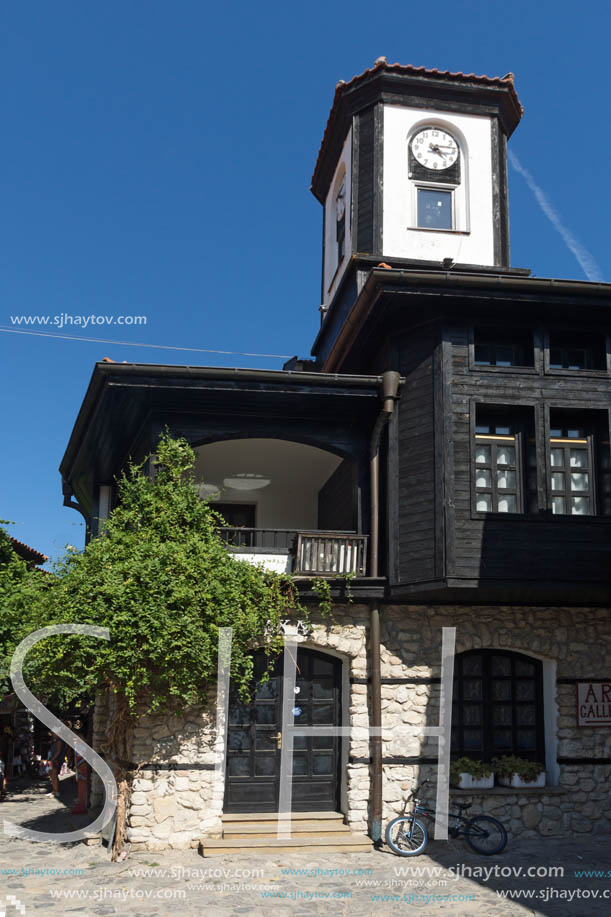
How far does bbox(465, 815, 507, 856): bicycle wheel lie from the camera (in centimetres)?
1105

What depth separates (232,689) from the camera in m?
12.3

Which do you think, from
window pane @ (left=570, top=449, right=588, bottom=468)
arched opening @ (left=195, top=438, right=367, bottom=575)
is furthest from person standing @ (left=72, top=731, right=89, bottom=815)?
window pane @ (left=570, top=449, right=588, bottom=468)

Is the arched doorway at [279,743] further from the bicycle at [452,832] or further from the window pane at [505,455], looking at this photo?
the window pane at [505,455]

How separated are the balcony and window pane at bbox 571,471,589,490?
10.0 ft

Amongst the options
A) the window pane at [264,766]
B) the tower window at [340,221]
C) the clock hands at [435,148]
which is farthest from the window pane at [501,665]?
the clock hands at [435,148]

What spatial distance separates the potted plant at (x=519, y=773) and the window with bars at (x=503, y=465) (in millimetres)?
3525

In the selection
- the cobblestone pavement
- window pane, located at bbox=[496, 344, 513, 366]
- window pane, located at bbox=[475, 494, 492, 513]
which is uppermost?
window pane, located at bbox=[496, 344, 513, 366]

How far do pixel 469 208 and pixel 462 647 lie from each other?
8.77 meters

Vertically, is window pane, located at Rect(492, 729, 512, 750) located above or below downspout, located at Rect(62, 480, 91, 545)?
below

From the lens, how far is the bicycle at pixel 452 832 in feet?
35.9

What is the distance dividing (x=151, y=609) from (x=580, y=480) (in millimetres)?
6257

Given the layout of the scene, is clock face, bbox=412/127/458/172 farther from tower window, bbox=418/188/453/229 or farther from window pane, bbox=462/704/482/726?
window pane, bbox=462/704/482/726

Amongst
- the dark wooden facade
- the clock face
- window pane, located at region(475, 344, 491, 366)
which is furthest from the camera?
the clock face

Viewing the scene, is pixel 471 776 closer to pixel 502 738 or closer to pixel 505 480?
pixel 502 738
